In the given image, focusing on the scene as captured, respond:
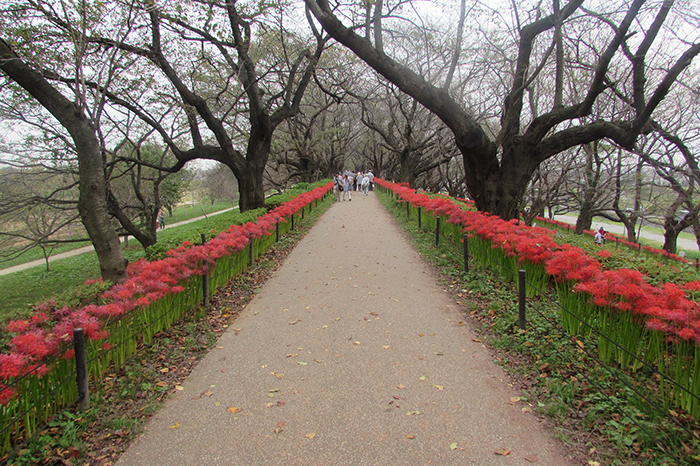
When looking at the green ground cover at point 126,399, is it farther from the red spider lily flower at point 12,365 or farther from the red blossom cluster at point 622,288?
the red blossom cluster at point 622,288

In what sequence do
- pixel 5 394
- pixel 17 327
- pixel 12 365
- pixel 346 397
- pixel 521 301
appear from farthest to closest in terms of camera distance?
pixel 521 301, pixel 346 397, pixel 17 327, pixel 12 365, pixel 5 394

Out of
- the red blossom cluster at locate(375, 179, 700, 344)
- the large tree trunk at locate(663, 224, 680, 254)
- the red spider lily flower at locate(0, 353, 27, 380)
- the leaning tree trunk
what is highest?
the leaning tree trunk

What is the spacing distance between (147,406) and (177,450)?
2.40ft

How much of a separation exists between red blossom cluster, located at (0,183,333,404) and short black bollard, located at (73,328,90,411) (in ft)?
0.26

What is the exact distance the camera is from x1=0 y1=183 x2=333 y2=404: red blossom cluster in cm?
279

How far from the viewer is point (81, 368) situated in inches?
126

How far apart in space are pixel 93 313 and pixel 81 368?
21.9 inches

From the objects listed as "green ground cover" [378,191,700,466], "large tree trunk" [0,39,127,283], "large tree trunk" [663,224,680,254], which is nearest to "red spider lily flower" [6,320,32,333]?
"large tree trunk" [0,39,127,283]

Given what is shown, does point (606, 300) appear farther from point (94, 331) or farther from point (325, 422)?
point (94, 331)

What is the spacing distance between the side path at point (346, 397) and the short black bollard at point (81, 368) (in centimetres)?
63

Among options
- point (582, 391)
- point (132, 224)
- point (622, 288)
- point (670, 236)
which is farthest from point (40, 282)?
point (670, 236)

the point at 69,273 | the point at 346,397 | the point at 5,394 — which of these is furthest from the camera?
the point at 69,273

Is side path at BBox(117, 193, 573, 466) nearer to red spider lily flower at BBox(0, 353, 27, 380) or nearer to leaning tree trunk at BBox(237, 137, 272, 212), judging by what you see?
red spider lily flower at BBox(0, 353, 27, 380)

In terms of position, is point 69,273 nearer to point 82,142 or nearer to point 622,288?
point 82,142
